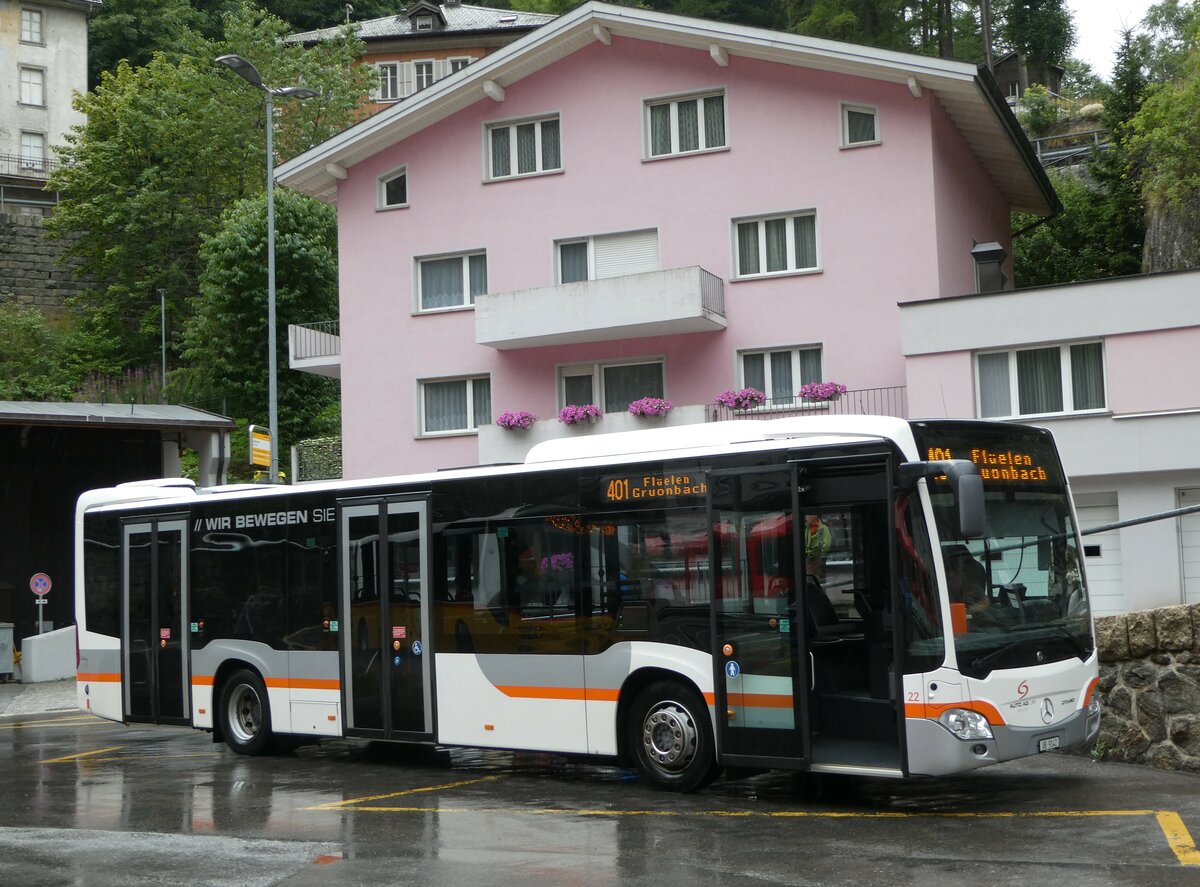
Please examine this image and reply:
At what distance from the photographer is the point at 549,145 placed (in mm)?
32594

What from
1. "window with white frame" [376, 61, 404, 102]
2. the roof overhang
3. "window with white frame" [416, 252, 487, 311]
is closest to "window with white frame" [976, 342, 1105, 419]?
the roof overhang

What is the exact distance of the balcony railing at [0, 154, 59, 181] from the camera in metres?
67.8

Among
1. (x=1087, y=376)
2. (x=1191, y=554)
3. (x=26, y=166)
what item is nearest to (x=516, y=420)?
(x=1087, y=376)

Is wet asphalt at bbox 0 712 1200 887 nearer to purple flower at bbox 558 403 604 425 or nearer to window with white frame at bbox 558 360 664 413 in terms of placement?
Result: purple flower at bbox 558 403 604 425

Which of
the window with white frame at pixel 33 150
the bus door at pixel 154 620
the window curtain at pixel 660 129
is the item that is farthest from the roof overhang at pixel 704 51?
the window with white frame at pixel 33 150

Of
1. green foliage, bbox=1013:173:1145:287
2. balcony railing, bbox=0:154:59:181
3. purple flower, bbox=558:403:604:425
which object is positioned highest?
balcony railing, bbox=0:154:59:181

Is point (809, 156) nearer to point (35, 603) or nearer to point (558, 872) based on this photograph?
point (35, 603)

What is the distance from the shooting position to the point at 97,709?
1686 cm

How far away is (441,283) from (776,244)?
809cm

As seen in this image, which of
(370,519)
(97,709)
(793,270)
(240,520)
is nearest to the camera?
(370,519)

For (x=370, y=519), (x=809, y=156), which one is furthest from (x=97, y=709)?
(x=809, y=156)

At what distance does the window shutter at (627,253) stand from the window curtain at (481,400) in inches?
143

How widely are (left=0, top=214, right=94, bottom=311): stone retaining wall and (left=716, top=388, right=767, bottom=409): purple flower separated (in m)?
39.7

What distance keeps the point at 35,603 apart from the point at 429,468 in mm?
9082
